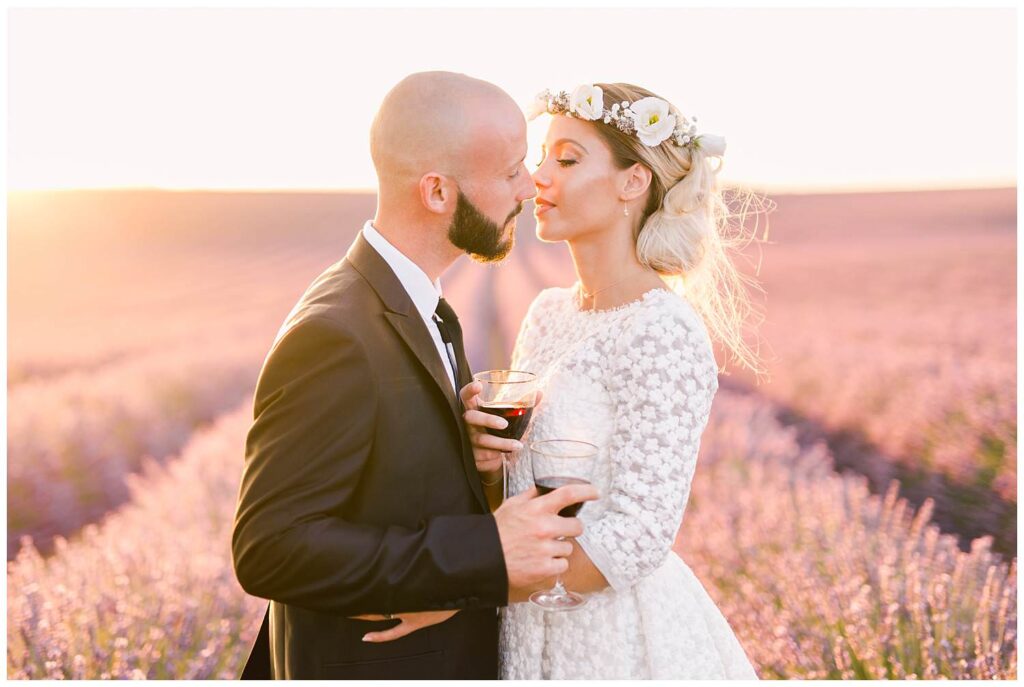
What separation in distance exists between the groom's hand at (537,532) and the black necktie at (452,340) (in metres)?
0.48

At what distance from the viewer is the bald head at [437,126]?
241 cm

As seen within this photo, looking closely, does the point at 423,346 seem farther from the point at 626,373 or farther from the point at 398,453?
the point at 626,373

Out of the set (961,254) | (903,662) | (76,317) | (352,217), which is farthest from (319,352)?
(352,217)

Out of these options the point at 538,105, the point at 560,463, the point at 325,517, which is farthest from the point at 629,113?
the point at 325,517

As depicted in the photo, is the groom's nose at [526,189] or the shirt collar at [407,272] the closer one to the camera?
the shirt collar at [407,272]

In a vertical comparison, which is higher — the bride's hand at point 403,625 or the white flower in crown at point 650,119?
the white flower in crown at point 650,119

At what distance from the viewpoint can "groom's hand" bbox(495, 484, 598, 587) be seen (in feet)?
6.83

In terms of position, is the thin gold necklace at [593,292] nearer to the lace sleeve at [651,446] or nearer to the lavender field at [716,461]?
the lace sleeve at [651,446]

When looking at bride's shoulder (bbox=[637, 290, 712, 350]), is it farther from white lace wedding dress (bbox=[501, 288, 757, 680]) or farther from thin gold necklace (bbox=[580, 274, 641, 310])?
thin gold necklace (bbox=[580, 274, 641, 310])

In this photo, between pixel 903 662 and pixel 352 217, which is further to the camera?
pixel 352 217

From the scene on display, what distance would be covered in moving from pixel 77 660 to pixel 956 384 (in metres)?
7.69

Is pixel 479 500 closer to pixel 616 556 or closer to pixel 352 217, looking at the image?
pixel 616 556

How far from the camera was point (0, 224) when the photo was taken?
3324 millimetres

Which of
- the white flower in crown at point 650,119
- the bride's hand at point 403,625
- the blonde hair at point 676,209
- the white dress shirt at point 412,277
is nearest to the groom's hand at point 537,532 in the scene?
the bride's hand at point 403,625
